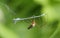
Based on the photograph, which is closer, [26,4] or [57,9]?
[57,9]

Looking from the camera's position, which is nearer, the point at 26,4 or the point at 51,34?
the point at 51,34

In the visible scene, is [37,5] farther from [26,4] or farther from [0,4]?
[0,4]

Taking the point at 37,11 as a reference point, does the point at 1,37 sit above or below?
below

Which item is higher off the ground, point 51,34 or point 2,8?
point 2,8

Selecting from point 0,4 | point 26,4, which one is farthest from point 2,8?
point 26,4

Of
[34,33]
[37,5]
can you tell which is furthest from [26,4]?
[34,33]

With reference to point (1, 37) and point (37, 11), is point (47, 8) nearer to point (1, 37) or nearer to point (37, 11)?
point (37, 11)
